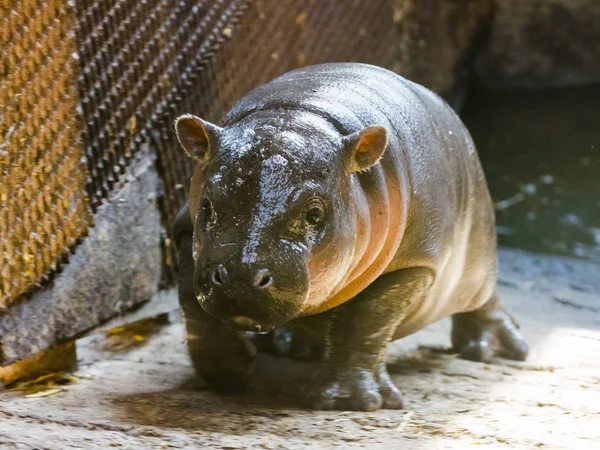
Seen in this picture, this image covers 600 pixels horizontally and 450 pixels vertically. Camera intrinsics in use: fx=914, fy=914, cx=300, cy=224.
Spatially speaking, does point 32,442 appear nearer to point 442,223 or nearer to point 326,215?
point 326,215

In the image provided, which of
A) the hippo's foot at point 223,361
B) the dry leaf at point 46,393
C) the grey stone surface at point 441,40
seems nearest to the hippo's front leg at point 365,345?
the hippo's foot at point 223,361

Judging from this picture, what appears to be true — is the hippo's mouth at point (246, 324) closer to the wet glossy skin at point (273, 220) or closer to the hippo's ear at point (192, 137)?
the wet glossy skin at point (273, 220)

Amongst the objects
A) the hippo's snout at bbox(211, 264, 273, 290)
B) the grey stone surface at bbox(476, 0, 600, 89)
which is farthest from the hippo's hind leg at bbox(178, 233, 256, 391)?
the grey stone surface at bbox(476, 0, 600, 89)

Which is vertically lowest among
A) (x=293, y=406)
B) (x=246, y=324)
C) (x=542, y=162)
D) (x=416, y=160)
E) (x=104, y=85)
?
(x=293, y=406)

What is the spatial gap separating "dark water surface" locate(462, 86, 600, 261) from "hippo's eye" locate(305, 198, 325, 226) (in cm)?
606

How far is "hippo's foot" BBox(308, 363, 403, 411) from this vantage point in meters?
3.47

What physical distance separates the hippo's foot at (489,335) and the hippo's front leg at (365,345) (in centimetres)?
129

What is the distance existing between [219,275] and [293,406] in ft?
2.85

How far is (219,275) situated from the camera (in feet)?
9.34

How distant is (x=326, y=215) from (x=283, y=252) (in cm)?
24

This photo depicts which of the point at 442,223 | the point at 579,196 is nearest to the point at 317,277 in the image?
the point at 442,223

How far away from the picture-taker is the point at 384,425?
3230mm

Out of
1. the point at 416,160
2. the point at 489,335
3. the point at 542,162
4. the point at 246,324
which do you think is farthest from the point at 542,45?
the point at 246,324

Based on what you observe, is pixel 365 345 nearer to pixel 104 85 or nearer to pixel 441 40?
pixel 104 85
